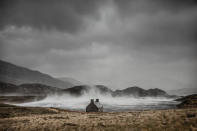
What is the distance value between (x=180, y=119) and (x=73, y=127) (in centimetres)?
1578

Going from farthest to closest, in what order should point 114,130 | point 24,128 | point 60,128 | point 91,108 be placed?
point 91,108 < point 24,128 < point 60,128 < point 114,130

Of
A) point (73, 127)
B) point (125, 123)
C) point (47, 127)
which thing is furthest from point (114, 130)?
point (47, 127)

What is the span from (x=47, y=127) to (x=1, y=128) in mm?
9017

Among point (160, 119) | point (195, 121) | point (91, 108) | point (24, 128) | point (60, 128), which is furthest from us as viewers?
point (91, 108)

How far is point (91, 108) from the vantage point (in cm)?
7062

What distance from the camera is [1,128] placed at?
30.7m

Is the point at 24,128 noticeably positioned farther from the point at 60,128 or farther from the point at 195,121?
the point at 195,121

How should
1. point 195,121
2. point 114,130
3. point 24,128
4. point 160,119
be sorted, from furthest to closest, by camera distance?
point 24,128, point 160,119, point 114,130, point 195,121

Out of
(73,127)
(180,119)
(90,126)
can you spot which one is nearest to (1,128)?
(73,127)

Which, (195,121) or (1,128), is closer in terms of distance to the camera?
(195,121)

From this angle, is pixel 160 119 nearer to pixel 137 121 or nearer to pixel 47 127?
pixel 137 121

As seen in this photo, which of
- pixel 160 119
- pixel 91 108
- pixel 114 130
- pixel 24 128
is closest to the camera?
pixel 114 130

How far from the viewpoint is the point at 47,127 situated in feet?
94.1

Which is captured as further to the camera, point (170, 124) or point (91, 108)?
point (91, 108)
